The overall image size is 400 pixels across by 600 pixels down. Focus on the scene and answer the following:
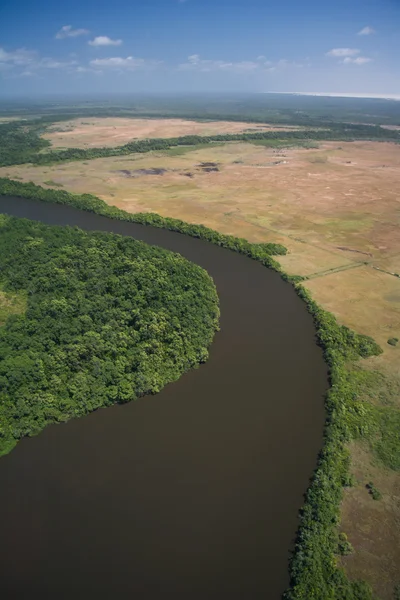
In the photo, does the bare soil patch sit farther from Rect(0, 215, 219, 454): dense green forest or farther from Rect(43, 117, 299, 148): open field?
Rect(43, 117, 299, 148): open field

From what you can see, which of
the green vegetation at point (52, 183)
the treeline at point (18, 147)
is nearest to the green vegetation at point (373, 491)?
the green vegetation at point (52, 183)

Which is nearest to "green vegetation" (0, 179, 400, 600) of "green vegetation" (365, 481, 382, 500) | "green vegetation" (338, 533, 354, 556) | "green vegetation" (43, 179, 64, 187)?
"green vegetation" (338, 533, 354, 556)

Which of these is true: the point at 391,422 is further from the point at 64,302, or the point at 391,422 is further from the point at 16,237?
the point at 16,237

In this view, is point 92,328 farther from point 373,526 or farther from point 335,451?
point 373,526

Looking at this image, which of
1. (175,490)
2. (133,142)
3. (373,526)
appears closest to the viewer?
(373,526)

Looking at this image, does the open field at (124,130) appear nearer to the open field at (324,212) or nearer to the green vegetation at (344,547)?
the open field at (324,212)

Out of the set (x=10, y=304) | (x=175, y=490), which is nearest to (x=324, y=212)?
(x=10, y=304)

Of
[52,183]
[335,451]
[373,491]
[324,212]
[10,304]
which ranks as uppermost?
[52,183]
